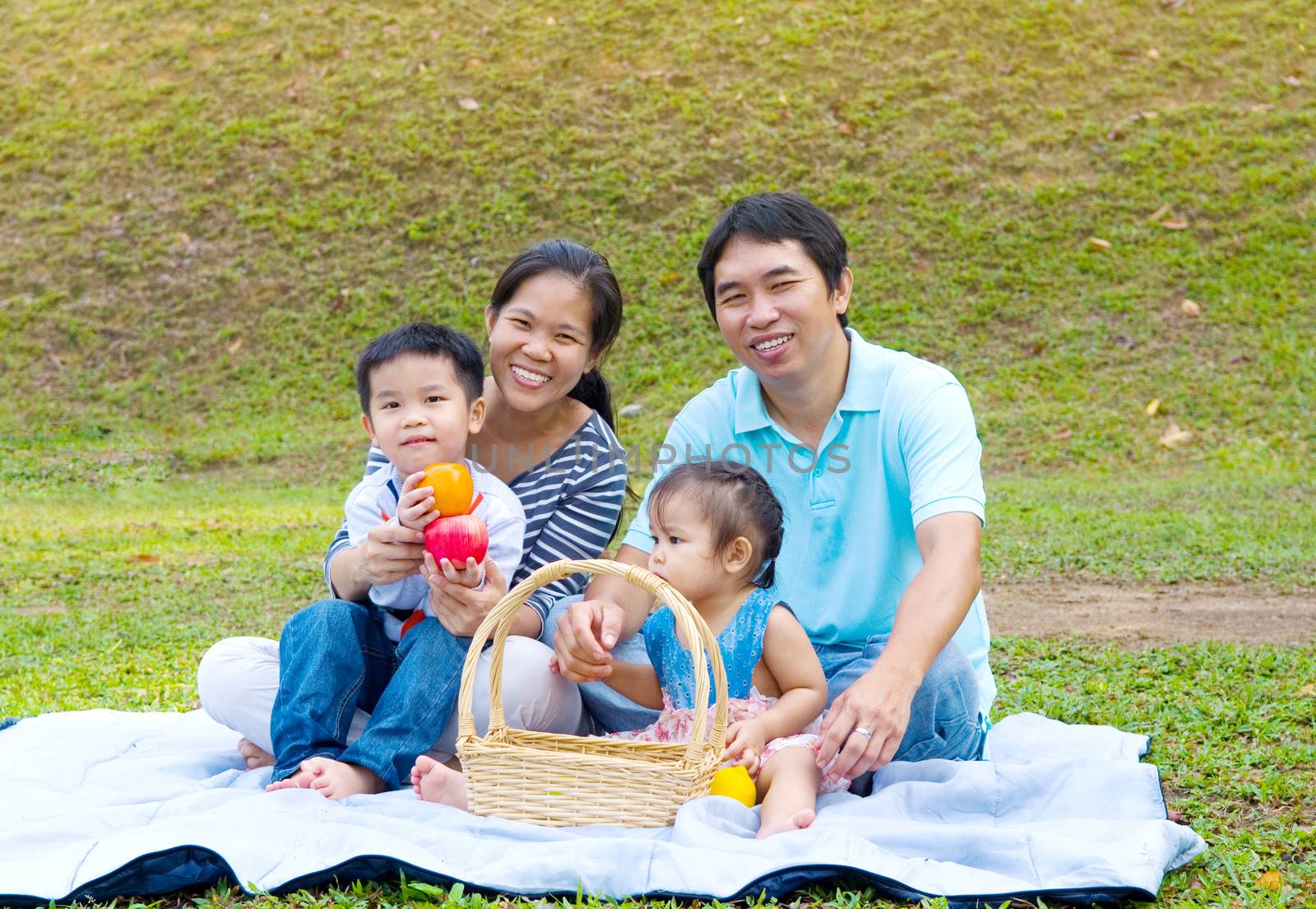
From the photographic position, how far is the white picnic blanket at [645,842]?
9.05ft

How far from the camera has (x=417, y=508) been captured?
3.20 metres

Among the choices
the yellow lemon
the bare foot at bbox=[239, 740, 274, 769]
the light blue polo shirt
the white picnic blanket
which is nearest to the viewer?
the white picnic blanket

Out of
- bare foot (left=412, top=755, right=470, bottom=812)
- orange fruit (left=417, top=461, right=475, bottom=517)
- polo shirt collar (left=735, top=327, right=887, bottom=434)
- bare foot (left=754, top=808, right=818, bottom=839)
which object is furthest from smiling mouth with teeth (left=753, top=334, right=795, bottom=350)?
bare foot (left=412, top=755, right=470, bottom=812)

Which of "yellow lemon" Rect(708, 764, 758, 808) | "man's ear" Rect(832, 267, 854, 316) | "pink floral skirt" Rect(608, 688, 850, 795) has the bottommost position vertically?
"yellow lemon" Rect(708, 764, 758, 808)

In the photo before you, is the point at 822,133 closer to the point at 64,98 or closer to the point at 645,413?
the point at 645,413

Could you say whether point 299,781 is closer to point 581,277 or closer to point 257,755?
point 257,755

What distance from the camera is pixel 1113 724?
14.4 ft

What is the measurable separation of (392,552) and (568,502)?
753 millimetres

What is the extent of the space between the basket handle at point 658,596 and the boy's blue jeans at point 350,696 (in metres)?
0.26

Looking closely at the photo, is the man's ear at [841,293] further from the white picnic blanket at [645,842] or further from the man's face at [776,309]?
the white picnic blanket at [645,842]

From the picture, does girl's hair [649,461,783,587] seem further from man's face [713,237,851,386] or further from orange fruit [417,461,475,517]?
orange fruit [417,461,475,517]

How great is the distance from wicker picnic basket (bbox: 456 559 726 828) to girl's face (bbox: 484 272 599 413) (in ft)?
3.03

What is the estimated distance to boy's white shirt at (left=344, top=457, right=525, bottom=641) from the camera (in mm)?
3564

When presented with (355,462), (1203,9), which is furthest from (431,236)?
(1203,9)
